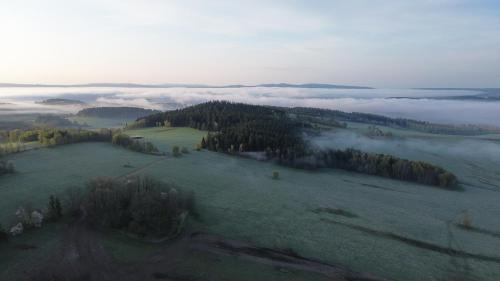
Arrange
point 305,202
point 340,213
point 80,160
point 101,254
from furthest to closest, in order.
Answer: point 80,160 < point 305,202 < point 340,213 < point 101,254

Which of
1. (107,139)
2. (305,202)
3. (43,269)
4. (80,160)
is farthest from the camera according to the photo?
(107,139)

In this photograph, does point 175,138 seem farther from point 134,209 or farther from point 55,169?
point 134,209

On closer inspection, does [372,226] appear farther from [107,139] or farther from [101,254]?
[107,139]

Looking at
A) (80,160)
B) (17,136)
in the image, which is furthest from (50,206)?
(17,136)

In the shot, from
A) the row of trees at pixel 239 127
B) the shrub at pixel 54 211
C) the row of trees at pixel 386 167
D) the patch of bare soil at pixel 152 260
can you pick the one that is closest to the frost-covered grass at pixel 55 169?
the shrub at pixel 54 211

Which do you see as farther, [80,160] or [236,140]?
[236,140]

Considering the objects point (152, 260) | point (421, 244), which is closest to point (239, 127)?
point (421, 244)
